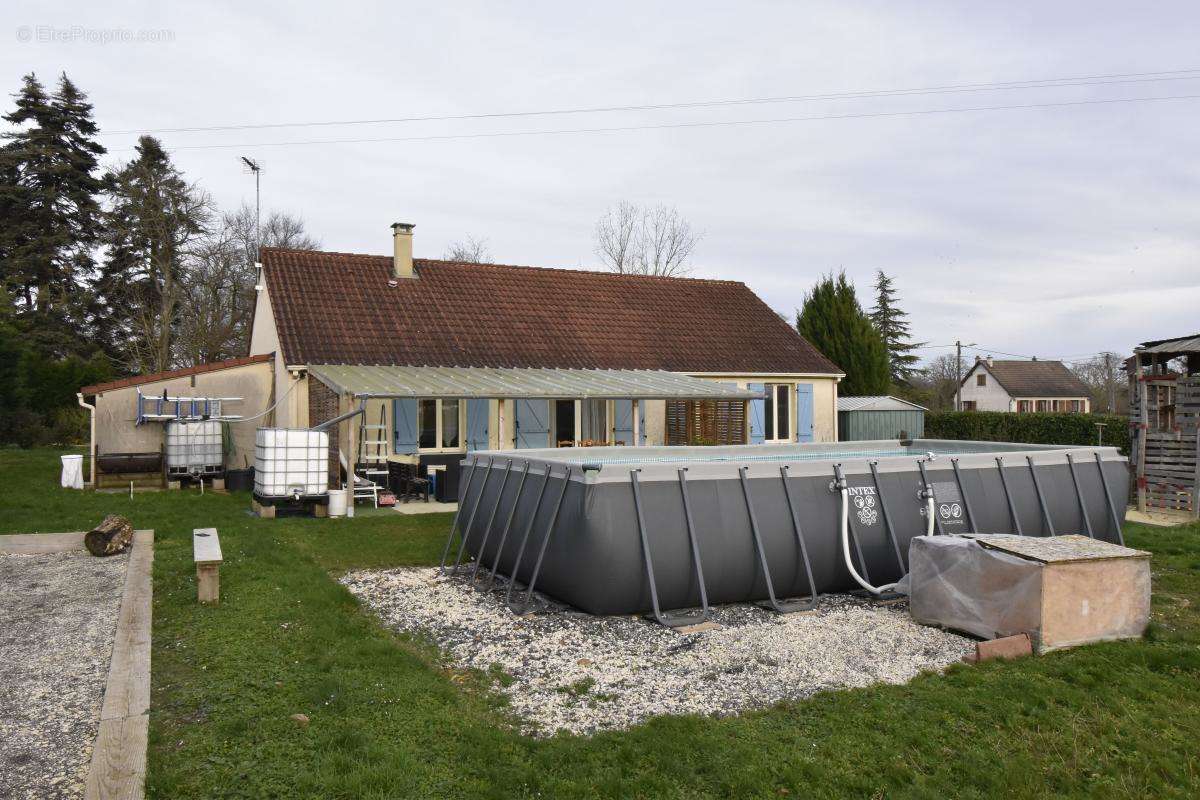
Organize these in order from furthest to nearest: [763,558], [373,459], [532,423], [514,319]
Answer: [514,319]
[532,423]
[373,459]
[763,558]

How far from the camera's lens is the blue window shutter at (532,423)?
16875mm

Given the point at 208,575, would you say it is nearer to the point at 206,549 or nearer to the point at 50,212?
the point at 206,549

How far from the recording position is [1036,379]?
4788cm

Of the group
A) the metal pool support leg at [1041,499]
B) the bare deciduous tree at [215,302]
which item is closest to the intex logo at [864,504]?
the metal pool support leg at [1041,499]

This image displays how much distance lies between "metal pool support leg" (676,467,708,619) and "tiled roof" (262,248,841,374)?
1070 cm

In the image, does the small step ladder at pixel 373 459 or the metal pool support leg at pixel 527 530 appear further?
the small step ladder at pixel 373 459

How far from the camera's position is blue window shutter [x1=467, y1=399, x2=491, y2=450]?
1633cm

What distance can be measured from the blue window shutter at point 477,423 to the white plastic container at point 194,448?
4735 millimetres

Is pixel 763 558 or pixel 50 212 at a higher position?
pixel 50 212

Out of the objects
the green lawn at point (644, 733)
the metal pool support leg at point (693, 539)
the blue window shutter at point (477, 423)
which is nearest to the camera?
the green lawn at point (644, 733)

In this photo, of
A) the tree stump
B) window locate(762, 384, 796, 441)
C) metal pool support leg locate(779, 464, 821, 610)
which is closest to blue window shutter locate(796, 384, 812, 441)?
window locate(762, 384, 796, 441)

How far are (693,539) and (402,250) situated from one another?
1458 centimetres

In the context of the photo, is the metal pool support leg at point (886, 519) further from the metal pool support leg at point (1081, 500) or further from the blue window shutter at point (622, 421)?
the blue window shutter at point (622, 421)

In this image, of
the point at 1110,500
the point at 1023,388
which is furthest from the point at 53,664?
the point at 1023,388
